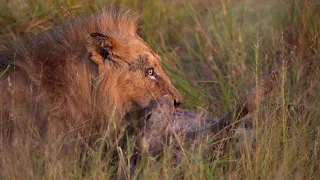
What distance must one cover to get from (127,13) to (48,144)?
1.35 m

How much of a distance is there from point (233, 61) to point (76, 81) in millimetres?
1961

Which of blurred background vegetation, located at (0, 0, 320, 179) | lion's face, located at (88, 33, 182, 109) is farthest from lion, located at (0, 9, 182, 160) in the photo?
blurred background vegetation, located at (0, 0, 320, 179)

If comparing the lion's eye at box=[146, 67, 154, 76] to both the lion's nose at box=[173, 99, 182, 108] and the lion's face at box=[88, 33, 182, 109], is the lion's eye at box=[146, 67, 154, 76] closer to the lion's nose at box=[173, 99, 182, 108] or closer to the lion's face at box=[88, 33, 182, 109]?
the lion's face at box=[88, 33, 182, 109]

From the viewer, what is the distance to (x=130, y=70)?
4973 mm

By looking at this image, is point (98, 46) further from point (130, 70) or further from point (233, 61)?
point (233, 61)

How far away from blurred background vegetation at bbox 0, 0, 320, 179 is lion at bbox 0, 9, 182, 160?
1.35ft

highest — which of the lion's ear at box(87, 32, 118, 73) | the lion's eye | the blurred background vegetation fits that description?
the lion's ear at box(87, 32, 118, 73)

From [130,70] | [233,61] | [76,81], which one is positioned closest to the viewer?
[76,81]

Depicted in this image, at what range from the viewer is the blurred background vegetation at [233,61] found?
436cm

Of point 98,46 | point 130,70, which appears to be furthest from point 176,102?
point 98,46

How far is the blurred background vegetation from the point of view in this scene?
436cm

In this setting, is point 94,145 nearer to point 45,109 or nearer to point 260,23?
point 45,109

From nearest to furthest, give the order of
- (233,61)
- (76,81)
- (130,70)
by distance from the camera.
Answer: (76,81) < (130,70) < (233,61)

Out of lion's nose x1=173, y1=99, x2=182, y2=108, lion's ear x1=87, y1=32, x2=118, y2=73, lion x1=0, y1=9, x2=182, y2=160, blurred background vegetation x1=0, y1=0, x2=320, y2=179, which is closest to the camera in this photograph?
blurred background vegetation x1=0, y1=0, x2=320, y2=179
